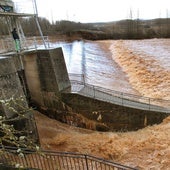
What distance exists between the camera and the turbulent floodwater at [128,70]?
59.3ft

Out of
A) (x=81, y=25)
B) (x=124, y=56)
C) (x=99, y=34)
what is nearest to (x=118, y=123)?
(x=124, y=56)

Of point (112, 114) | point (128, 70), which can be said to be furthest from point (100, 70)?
point (112, 114)

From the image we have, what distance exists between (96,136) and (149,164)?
3.46 meters

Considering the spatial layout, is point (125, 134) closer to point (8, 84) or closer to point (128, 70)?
point (8, 84)

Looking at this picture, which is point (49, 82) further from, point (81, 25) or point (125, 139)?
point (81, 25)

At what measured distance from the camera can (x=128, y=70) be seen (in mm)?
23578

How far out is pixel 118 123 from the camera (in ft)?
41.4

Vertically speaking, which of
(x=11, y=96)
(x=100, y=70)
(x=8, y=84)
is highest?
(x=8, y=84)

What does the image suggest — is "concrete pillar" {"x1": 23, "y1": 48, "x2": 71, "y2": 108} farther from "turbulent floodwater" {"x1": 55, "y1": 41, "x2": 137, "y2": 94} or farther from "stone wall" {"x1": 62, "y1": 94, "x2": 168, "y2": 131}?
"turbulent floodwater" {"x1": 55, "y1": 41, "x2": 137, "y2": 94}

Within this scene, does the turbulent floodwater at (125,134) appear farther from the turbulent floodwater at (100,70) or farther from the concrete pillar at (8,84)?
the concrete pillar at (8,84)

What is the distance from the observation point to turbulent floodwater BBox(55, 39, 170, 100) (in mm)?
18075

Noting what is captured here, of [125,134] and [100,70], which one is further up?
[100,70]

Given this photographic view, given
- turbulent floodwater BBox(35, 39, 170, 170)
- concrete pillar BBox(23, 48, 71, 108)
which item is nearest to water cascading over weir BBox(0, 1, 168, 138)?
concrete pillar BBox(23, 48, 71, 108)

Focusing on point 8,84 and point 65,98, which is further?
point 65,98
